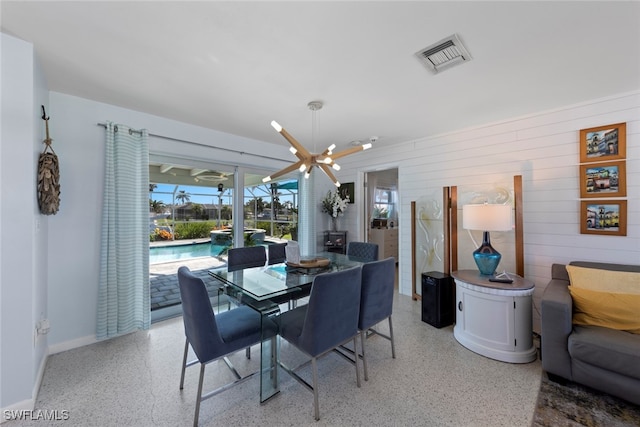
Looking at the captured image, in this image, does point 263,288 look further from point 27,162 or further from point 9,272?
point 27,162

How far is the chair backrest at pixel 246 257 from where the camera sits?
290 centimetres

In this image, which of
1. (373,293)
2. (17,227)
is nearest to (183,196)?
(17,227)

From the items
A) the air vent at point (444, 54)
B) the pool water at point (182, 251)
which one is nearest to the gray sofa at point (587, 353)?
the air vent at point (444, 54)

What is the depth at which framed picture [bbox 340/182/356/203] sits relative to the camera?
193 inches

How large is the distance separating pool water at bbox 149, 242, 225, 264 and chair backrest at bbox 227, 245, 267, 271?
3.04 ft

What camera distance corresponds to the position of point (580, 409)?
1.72m

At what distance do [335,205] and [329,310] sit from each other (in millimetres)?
3128

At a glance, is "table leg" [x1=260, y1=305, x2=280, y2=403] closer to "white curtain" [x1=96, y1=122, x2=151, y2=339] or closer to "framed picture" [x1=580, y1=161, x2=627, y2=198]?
"white curtain" [x1=96, y1=122, x2=151, y2=339]

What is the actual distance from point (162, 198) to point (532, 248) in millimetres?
4541

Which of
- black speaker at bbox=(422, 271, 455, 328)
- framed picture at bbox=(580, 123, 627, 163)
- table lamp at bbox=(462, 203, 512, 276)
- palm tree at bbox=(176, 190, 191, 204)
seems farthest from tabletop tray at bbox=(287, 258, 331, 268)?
framed picture at bbox=(580, 123, 627, 163)

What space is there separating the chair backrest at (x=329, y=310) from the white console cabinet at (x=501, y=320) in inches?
55.0

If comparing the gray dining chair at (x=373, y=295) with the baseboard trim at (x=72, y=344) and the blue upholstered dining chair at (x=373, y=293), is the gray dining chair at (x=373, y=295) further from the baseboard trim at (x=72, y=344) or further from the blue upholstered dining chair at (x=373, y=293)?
the baseboard trim at (x=72, y=344)

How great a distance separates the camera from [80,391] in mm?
1921

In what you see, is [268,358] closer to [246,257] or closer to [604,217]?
[246,257]
